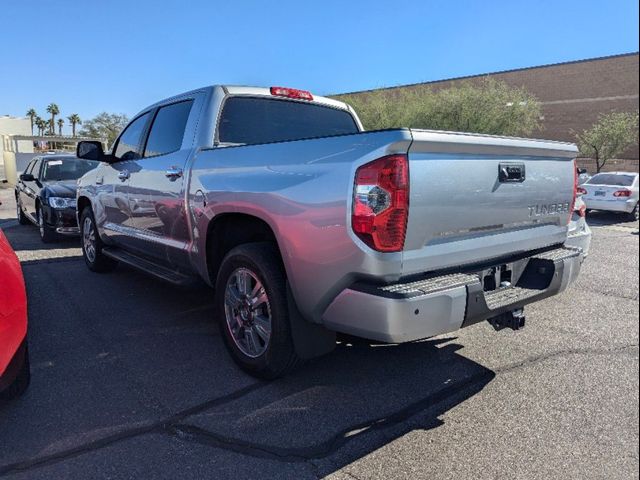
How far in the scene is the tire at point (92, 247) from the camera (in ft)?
19.4

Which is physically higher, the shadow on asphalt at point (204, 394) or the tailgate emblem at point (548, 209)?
the tailgate emblem at point (548, 209)

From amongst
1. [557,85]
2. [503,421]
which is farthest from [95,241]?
[557,85]

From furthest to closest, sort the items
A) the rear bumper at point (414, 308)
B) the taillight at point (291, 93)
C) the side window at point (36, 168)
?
the side window at point (36, 168), the taillight at point (291, 93), the rear bumper at point (414, 308)

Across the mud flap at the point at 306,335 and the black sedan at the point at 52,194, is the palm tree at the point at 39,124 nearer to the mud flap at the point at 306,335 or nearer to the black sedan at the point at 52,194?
the black sedan at the point at 52,194

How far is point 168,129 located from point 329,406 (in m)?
2.92

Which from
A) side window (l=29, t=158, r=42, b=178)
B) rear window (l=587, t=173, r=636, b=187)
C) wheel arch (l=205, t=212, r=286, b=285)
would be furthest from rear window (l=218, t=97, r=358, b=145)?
rear window (l=587, t=173, r=636, b=187)

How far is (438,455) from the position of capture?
96.5 inches

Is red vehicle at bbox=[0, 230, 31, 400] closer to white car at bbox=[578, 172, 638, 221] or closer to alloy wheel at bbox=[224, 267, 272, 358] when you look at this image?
alloy wheel at bbox=[224, 267, 272, 358]

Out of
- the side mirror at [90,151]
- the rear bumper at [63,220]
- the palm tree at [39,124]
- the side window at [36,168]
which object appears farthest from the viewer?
the palm tree at [39,124]

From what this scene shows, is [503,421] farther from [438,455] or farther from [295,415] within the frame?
[295,415]

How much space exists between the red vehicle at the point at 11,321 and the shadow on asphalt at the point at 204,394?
1.09 ft

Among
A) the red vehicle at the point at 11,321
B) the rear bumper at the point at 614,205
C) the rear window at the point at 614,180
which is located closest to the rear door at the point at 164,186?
the red vehicle at the point at 11,321

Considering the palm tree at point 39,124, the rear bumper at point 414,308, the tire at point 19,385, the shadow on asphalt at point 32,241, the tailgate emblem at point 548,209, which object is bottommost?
the tire at point 19,385

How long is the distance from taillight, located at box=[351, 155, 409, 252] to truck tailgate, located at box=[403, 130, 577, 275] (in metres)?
0.05
